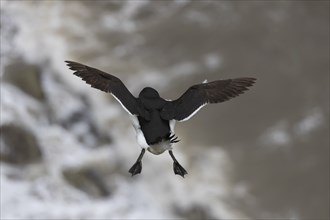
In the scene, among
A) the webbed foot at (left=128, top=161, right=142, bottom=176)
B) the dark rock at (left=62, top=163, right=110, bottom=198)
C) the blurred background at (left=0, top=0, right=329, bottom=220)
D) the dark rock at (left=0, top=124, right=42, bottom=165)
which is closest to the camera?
the webbed foot at (left=128, top=161, right=142, bottom=176)

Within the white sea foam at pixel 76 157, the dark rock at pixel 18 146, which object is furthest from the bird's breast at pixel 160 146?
the dark rock at pixel 18 146

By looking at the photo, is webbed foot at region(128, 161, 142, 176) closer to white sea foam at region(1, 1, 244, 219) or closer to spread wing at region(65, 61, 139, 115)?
spread wing at region(65, 61, 139, 115)

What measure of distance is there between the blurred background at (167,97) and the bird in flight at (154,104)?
5.95 m

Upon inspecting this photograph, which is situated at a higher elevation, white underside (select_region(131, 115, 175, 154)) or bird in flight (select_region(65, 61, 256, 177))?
bird in flight (select_region(65, 61, 256, 177))

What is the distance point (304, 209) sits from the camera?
11.4 metres

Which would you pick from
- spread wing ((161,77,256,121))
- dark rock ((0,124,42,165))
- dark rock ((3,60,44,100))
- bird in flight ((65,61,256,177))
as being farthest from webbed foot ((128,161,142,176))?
dark rock ((3,60,44,100))

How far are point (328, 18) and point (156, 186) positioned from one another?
5.62 meters

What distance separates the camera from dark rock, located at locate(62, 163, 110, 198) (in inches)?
443

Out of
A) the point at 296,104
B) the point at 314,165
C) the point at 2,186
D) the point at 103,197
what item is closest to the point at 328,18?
the point at 296,104

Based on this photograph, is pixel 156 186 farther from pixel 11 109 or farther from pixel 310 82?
pixel 310 82

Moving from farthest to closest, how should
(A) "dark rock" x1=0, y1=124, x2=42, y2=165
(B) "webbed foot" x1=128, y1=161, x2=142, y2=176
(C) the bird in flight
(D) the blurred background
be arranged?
(D) the blurred background
(A) "dark rock" x1=0, y1=124, x2=42, y2=165
(B) "webbed foot" x1=128, y1=161, x2=142, y2=176
(C) the bird in flight

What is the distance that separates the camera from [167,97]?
1257 centimetres

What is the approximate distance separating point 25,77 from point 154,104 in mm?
7237

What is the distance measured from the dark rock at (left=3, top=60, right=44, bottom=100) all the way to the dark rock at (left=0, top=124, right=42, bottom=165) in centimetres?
Answer: 89
